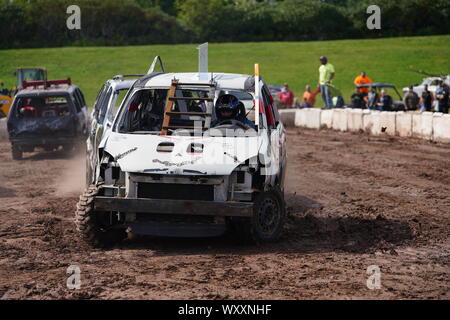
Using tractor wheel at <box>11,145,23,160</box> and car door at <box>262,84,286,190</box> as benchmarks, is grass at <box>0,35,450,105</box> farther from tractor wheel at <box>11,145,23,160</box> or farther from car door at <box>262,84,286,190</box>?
car door at <box>262,84,286,190</box>

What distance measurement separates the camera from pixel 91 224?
9.19m

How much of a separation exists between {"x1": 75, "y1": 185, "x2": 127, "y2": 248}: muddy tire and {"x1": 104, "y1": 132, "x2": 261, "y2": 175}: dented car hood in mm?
521

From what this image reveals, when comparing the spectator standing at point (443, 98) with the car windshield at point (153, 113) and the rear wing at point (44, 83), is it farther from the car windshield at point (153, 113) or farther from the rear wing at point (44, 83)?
the car windshield at point (153, 113)

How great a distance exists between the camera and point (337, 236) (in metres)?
10.0

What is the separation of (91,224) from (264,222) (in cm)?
185

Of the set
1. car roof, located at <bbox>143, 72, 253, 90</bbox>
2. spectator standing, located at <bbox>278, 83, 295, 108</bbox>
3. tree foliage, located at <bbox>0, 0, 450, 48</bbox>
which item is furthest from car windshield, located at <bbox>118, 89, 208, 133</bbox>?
tree foliage, located at <bbox>0, 0, 450, 48</bbox>

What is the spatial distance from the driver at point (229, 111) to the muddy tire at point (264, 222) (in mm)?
1033

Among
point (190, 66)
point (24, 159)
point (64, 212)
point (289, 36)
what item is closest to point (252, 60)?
point (190, 66)

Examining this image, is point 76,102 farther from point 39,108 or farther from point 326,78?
point 326,78

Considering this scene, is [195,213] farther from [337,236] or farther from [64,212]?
[64,212]

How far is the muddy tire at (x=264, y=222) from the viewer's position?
29.9 feet

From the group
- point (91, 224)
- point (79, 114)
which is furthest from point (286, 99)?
point (91, 224)

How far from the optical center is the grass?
52.6 m
